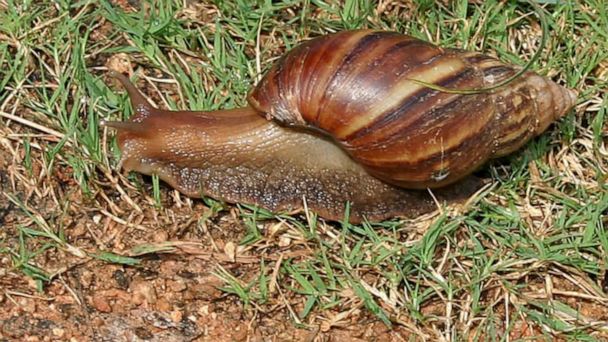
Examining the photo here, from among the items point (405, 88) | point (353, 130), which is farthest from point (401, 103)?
point (353, 130)

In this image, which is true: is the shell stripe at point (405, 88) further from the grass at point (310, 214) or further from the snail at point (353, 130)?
the grass at point (310, 214)

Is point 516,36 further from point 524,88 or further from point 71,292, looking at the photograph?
point 71,292

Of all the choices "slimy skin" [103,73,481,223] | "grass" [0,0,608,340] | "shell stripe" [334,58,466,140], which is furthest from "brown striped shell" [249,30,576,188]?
"grass" [0,0,608,340]

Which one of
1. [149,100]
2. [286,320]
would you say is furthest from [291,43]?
[286,320]

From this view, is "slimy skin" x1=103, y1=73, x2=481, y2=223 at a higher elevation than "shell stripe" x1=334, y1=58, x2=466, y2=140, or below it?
below

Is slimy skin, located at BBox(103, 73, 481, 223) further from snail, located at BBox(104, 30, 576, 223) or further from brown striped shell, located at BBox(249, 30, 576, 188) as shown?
brown striped shell, located at BBox(249, 30, 576, 188)

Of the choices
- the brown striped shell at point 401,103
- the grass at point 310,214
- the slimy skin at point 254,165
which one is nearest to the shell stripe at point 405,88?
the brown striped shell at point 401,103

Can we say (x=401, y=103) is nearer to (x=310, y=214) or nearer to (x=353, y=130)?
(x=353, y=130)
